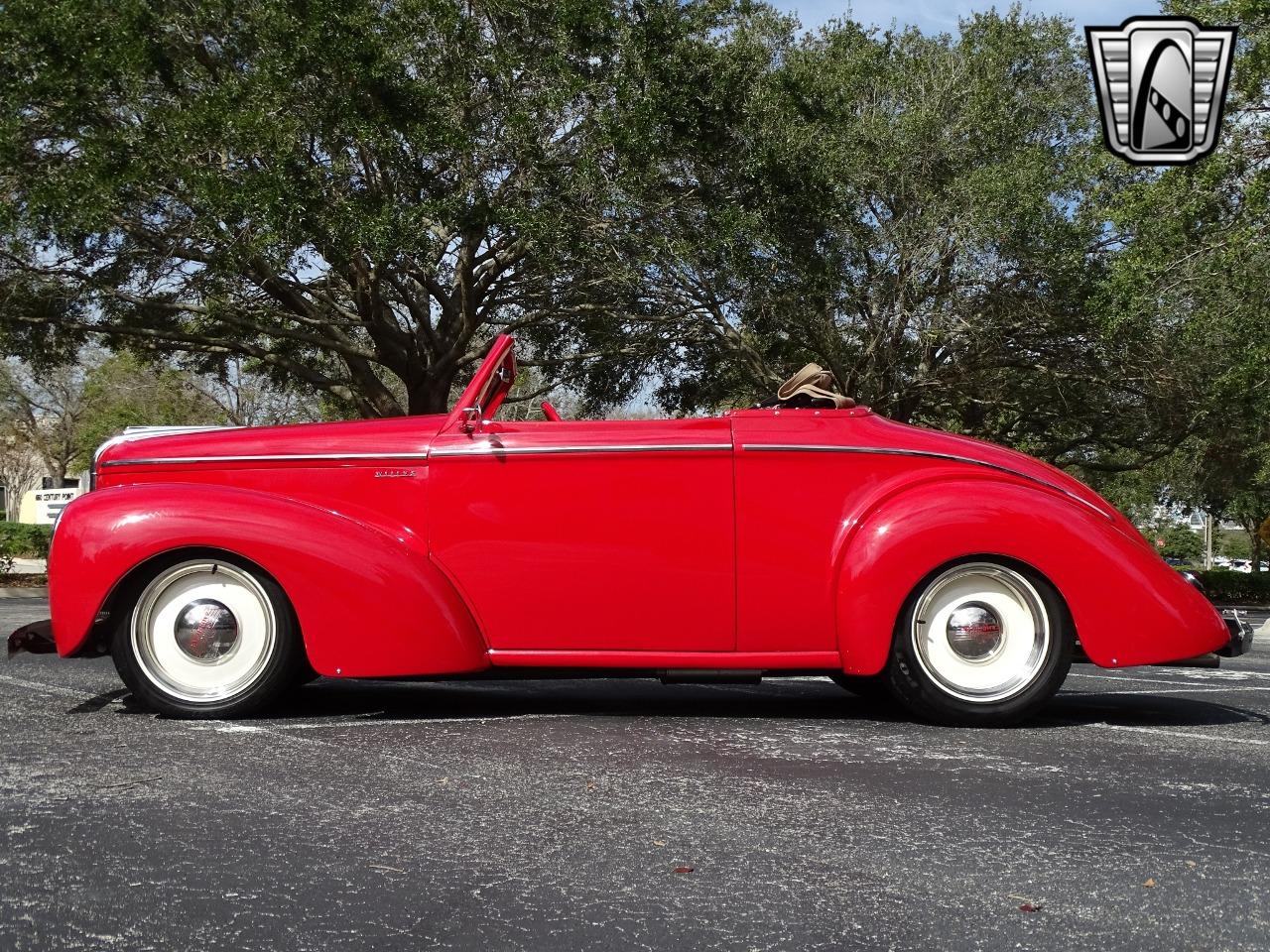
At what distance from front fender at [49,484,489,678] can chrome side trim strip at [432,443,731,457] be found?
0.52m

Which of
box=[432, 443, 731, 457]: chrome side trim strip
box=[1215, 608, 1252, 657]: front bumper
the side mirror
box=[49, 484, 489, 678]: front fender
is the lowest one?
box=[1215, 608, 1252, 657]: front bumper

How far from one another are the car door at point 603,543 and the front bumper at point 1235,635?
2.14m

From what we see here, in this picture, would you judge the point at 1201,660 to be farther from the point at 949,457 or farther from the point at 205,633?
the point at 205,633

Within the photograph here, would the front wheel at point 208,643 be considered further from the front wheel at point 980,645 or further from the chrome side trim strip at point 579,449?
the front wheel at point 980,645

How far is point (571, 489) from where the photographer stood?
17.3ft

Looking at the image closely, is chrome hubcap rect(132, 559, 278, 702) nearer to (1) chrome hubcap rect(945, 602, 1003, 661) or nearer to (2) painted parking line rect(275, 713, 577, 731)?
(2) painted parking line rect(275, 713, 577, 731)

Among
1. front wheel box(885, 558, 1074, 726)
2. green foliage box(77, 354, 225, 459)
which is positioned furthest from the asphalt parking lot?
green foliage box(77, 354, 225, 459)

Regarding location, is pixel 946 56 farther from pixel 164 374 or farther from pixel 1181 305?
pixel 164 374

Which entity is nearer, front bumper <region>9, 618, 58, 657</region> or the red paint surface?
the red paint surface

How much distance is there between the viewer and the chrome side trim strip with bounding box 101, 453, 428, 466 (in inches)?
212

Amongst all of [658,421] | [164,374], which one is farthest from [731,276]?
[164,374]

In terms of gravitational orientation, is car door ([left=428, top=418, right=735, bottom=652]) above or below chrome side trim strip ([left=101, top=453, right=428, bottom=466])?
below

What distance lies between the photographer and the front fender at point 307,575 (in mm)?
5133

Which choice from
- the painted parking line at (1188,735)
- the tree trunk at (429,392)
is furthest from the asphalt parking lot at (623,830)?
the tree trunk at (429,392)
